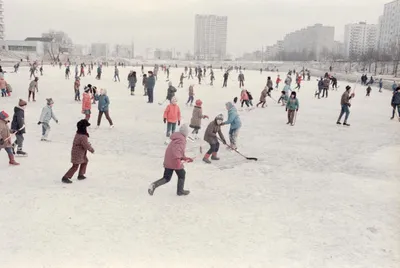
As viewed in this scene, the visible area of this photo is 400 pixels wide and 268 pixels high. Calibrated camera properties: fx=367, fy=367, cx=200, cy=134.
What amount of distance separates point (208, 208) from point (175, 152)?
1.10 metres

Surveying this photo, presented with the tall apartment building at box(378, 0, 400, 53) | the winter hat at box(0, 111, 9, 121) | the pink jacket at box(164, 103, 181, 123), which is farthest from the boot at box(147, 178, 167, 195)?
the tall apartment building at box(378, 0, 400, 53)

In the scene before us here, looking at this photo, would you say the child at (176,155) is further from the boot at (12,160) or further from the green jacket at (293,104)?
the green jacket at (293,104)

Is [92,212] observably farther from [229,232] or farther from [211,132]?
[211,132]

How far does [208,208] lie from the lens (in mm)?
6160

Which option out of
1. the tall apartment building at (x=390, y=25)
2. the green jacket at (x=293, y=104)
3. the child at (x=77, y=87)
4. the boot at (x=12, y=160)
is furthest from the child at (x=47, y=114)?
the tall apartment building at (x=390, y=25)

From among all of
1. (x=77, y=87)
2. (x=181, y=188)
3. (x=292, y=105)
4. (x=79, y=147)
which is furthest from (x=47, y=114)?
(x=77, y=87)

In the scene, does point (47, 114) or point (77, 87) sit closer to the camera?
point (47, 114)

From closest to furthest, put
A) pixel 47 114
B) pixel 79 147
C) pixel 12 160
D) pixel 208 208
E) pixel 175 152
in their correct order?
pixel 208 208 → pixel 175 152 → pixel 79 147 → pixel 12 160 → pixel 47 114

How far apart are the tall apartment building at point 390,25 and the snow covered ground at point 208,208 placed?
13574 cm

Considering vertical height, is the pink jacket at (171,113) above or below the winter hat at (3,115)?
below

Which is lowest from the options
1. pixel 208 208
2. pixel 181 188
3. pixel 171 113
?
pixel 208 208

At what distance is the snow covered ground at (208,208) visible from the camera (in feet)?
15.3

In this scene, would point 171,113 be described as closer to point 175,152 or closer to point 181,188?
point 181,188

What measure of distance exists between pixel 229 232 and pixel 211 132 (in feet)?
12.3
